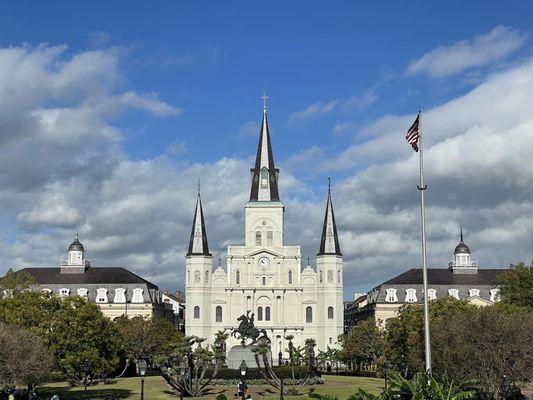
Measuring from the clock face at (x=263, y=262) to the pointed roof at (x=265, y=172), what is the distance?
32.7 ft

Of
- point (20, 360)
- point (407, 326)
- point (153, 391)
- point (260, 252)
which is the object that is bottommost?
point (153, 391)

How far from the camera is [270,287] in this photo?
124125 millimetres

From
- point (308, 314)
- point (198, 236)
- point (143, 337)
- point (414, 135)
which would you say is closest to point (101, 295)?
point (198, 236)

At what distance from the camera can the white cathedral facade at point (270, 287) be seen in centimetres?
12256

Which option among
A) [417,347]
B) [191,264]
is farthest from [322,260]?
[417,347]

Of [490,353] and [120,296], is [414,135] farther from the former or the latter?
[120,296]

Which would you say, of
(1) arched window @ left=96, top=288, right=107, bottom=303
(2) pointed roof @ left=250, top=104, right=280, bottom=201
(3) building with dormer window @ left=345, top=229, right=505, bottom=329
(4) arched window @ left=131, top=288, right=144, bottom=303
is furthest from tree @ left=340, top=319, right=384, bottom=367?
(1) arched window @ left=96, top=288, right=107, bottom=303

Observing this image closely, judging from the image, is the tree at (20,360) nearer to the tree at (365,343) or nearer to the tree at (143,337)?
the tree at (143,337)

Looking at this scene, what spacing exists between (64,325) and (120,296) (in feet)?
226

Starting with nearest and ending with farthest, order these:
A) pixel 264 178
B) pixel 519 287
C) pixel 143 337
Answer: pixel 519 287, pixel 143 337, pixel 264 178

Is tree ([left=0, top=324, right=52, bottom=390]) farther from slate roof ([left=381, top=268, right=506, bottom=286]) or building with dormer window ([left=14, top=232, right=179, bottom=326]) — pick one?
slate roof ([left=381, top=268, right=506, bottom=286])

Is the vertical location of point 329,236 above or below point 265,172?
below

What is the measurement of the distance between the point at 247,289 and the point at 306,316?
10.2 meters

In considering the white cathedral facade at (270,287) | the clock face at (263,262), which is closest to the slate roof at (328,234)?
the white cathedral facade at (270,287)
